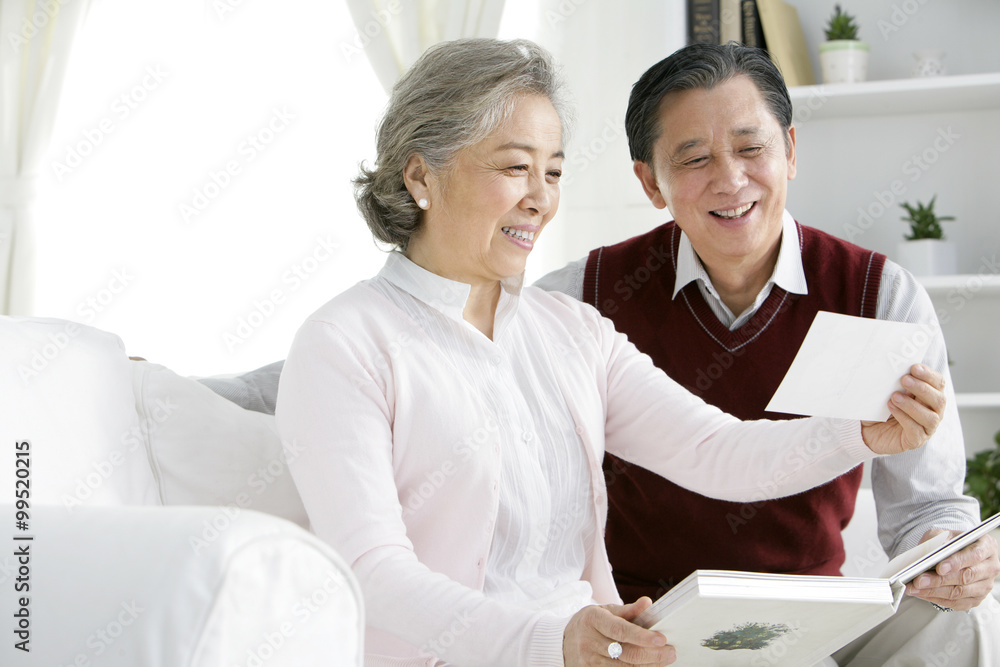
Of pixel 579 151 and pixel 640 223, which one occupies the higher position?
pixel 579 151

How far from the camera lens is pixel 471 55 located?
51.1 inches

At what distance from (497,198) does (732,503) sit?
745 mm

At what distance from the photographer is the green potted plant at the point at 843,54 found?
261 cm

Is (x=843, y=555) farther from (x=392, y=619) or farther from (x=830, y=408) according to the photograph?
(x=392, y=619)

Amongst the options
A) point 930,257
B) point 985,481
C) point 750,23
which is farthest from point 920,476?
point 750,23

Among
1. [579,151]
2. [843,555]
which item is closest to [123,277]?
[579,151]

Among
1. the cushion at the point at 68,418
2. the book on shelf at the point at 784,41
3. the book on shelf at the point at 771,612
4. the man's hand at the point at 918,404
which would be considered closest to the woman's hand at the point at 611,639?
the book on shelf at the point at 771,612

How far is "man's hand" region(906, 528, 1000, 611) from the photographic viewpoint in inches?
46.6

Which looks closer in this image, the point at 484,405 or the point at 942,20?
the point at 484,405

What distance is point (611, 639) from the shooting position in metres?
0.94

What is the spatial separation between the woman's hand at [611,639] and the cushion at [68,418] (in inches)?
22.2

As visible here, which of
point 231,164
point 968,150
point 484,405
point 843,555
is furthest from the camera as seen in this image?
point 231,164

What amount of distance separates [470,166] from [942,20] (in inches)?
83.8

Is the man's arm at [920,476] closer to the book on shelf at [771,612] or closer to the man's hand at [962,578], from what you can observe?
the man's hand at [962,578]
